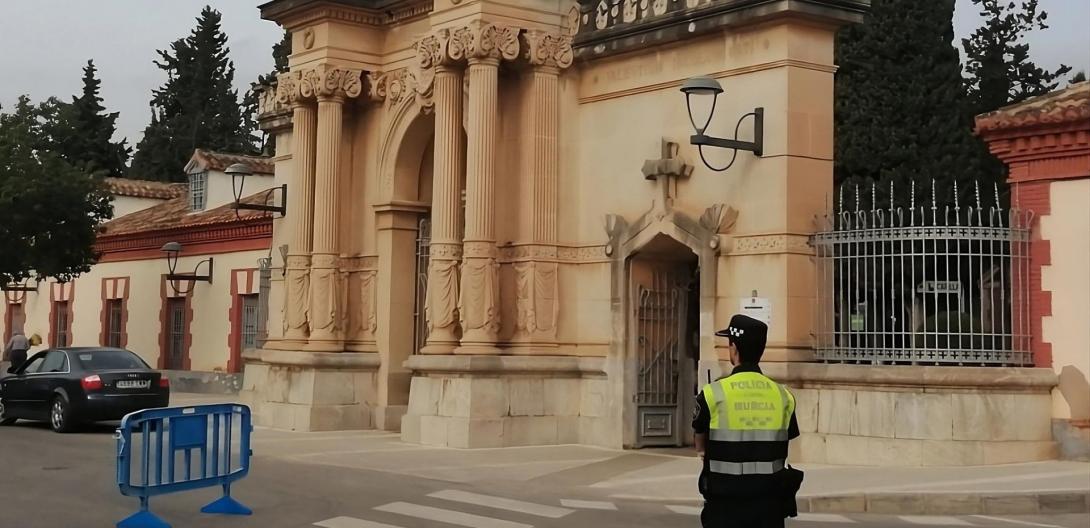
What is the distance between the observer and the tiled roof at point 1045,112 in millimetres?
14523

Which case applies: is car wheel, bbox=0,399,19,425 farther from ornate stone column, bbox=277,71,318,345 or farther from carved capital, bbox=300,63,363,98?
carved capital, bbox=300,63,363,98

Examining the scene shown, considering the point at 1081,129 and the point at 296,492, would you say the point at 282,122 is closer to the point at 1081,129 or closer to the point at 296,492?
the point at 296,492

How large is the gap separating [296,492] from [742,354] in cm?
736

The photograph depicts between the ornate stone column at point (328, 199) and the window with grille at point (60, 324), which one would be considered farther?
the window with grille at point (60, 324)

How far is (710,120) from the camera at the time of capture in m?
16.8

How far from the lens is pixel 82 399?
19.6 m

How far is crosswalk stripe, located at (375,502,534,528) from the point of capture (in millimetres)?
11016

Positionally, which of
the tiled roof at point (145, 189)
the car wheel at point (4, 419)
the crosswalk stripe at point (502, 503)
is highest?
the tiled roof at point (145, 189)

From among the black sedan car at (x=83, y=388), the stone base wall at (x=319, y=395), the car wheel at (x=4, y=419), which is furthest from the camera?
the car wheel at (x=4, y=419)

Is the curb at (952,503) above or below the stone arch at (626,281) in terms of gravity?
below

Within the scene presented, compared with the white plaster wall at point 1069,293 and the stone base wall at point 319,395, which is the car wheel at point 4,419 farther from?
the white plaster wall at point 1069,293

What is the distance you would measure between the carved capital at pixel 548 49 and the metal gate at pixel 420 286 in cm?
381

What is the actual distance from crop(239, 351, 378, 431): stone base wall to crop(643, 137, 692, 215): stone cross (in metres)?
6.16

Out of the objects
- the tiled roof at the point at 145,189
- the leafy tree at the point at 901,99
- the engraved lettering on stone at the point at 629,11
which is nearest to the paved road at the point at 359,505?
the engraved lettering on stone at the point at 629,11
